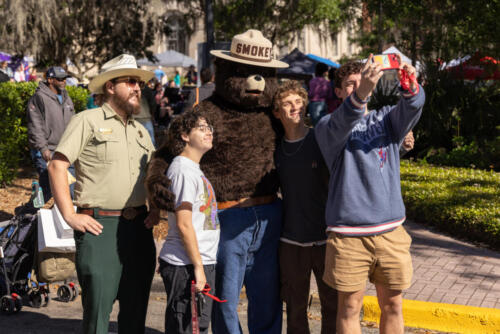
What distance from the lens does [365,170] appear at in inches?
140

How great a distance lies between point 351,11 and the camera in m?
27.6

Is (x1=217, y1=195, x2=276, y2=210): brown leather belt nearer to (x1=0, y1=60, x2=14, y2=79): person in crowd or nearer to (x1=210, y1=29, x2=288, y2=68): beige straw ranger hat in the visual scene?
(x1=210, y1=29, x2=288, y2=68): beige straw ranger hat

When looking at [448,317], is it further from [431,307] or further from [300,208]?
[300,208]

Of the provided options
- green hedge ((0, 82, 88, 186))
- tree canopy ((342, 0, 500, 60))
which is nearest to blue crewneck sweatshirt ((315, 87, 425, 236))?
green hedge ((0, 82, 88, 186))

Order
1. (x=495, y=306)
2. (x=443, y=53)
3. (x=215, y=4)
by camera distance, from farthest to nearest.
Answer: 1. (x=215, y=4)
2. (x=443, y=53)
3. (x=495, y=306)

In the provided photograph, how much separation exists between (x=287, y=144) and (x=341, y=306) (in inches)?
39.0

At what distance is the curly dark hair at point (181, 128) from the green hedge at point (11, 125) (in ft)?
24.3

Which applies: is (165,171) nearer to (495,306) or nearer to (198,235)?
(198,235)

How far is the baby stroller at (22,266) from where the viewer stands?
5.68m

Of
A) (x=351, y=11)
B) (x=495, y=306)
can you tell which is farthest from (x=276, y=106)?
(x=351, y=11)

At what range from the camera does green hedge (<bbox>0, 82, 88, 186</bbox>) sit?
10.6 m

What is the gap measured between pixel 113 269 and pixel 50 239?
1302 mm

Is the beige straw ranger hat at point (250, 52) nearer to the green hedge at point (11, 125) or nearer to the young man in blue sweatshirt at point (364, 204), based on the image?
the young man in blue sweatshirt at point (364, 204)

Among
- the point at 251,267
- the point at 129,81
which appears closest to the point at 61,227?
the point at 129,81
